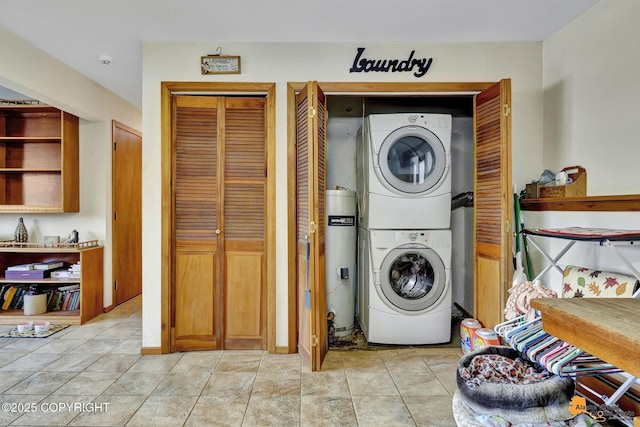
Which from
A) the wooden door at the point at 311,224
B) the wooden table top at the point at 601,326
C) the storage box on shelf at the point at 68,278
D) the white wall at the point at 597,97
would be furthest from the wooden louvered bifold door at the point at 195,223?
the white wall at the point at 597,97

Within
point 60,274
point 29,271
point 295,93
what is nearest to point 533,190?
point 295,93

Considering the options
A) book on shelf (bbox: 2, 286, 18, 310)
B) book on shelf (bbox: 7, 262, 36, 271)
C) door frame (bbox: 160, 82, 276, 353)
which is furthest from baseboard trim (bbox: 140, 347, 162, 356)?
book on shelf (bbox: 2, 286, 18, 310)

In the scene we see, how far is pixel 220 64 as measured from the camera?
8.61 feet

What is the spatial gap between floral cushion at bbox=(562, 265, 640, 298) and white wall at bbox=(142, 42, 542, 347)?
2.91 ft

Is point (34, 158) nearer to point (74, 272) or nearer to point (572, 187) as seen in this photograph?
point (74, 272)

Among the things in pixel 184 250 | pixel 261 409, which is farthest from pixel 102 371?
pixel 261 409

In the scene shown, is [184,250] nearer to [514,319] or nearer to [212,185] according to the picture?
[212,185]

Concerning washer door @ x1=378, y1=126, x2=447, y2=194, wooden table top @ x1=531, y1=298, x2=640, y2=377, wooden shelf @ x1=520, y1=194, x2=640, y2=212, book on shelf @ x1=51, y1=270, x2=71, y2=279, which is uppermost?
washer door @ x1=378, y1=126, x2=447, y2=194

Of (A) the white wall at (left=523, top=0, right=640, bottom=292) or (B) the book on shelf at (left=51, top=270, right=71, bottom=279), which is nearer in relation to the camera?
(A) the white wall at (left=523, top=0, right=640, bottom=292)

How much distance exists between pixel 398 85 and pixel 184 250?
2064 millimetres

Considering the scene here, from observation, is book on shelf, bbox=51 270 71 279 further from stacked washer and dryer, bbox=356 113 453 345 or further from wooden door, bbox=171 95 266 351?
stacked washer and dryer, bbox=356 113 453 345

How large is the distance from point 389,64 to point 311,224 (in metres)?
1.36

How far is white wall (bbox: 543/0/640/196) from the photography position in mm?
1976

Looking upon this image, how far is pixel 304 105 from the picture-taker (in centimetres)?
250
